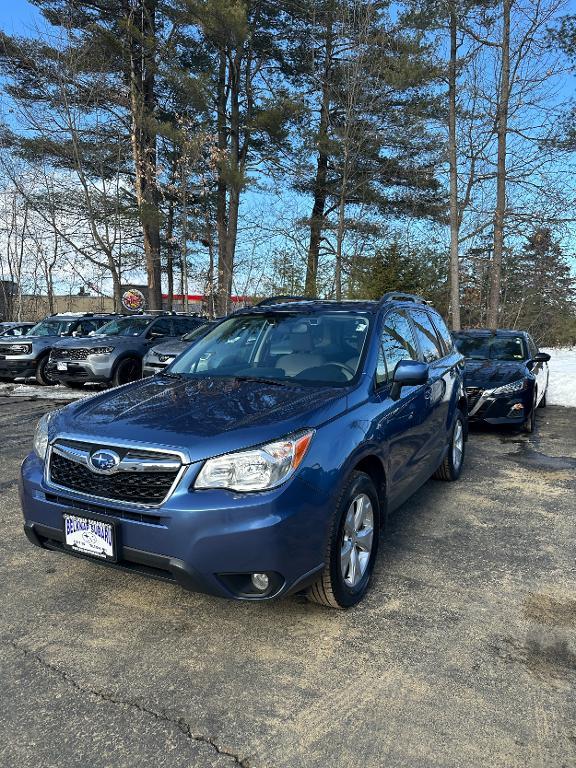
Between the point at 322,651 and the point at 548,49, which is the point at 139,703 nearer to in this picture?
the point at 322,651

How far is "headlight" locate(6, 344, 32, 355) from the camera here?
515 inches

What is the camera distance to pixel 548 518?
473 centimetres

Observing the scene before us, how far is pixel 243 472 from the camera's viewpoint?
2.64m

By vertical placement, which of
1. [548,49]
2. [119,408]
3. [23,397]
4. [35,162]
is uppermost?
[548,49]

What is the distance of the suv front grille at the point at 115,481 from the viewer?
2.67 metres

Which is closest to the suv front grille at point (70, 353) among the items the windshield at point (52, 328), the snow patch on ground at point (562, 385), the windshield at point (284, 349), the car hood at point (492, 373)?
the windshield at point (52, 328)

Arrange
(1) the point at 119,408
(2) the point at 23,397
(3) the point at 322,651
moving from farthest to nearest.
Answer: (2) the point at 23,397
(1) the point at 119,408
(3) the point at 322,651

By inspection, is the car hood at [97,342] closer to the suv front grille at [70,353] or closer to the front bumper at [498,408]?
the suv front grille at [70,353]

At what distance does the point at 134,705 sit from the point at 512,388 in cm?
655

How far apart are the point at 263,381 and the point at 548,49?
67.9ft

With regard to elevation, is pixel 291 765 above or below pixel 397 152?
below

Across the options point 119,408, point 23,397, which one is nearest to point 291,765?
point 119,408

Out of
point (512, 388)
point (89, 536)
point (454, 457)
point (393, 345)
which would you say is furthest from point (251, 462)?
point (512, 388)

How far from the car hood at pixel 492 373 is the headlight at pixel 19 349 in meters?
9.67
